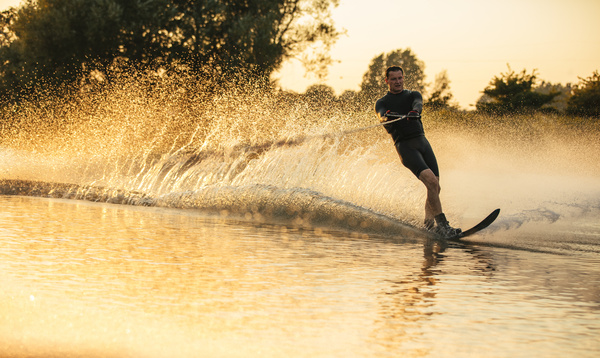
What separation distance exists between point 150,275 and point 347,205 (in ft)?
15.2

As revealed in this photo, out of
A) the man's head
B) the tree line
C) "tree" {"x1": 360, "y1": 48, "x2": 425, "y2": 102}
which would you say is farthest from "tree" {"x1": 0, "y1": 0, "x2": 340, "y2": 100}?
"tree" {"x1": 360, "y1": 48, "x2": 425, "y2": 102}

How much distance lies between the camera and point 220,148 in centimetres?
1532

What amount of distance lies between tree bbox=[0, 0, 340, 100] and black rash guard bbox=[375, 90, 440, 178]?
78.4 ft

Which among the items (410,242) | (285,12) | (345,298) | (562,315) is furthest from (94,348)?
(285,12)

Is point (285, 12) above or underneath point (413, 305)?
above

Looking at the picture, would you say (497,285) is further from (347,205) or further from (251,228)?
(347,205)

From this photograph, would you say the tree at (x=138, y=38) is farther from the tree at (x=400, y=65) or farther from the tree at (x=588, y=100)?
the tree at (x=400, y=65)

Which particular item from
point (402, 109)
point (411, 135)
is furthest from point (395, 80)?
point (411, 135)

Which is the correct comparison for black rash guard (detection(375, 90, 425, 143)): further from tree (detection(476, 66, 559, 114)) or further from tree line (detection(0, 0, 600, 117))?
tree (detection(476, 66, 559, 114))

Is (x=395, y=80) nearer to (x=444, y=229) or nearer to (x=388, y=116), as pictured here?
(x=388, y=116)

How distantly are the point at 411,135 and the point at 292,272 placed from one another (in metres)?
3.72

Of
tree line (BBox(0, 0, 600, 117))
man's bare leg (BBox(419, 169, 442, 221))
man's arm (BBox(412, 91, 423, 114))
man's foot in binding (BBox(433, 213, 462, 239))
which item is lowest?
man's foot in binding (BBox(433, 213, 462, 239))

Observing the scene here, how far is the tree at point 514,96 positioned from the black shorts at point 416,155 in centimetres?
3380

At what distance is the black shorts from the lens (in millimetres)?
8875
